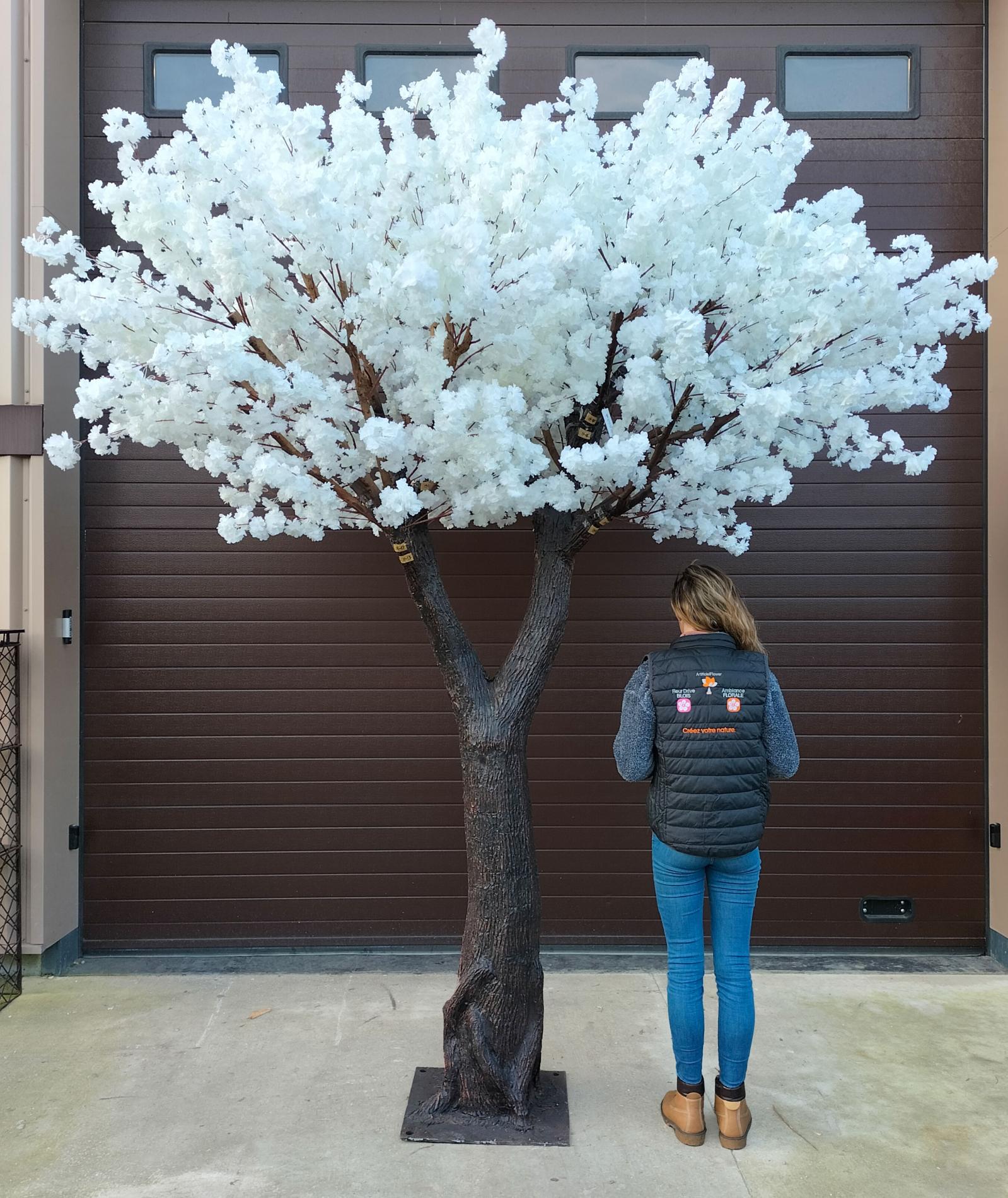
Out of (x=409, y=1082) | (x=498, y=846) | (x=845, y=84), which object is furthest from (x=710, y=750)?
(x=845, y=84)

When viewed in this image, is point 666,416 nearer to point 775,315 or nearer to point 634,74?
point 775,315

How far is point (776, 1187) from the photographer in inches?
115

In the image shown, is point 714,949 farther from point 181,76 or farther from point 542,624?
point 181,76

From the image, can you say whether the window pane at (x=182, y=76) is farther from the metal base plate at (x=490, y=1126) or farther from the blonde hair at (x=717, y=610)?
the metal base plate at (x=490, y=1126)

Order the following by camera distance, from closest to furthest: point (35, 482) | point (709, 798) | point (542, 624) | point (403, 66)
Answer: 1. point (709, 798)
2. point (542, 624)
3. point (35, 482)
4. point (403, 66)

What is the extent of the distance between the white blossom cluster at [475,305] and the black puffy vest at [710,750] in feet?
2.01

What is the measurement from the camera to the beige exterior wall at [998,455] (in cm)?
486

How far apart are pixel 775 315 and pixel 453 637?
152 centimetres

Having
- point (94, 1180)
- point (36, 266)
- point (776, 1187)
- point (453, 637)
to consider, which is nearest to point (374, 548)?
point (453, 637)

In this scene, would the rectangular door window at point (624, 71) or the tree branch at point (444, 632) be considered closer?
the tree branch at point (444, 632)

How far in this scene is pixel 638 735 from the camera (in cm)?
313

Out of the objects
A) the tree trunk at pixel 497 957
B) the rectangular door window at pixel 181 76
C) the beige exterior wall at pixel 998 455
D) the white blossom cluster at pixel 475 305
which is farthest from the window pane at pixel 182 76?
the tree trunk at pixel 497 957

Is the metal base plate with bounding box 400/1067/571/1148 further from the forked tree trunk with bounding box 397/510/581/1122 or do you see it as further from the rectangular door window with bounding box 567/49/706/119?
the rectangular door window with bounding box 567/49/706/119

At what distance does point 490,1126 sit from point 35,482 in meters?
3.59
